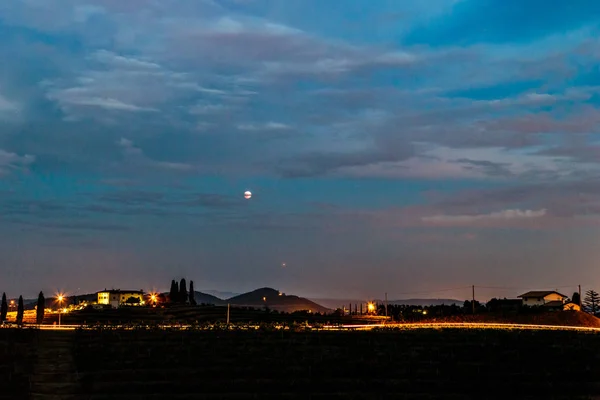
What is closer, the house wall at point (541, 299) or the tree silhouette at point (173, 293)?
the house wall at point (541, 299)

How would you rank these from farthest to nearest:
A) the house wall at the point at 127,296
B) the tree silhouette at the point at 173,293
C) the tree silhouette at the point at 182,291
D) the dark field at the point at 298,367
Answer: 1. the house wall at the point at 127,296
2. the tree silhouette at the point at 173,293
3. the tree silhouette at the point at 182,291
4. the dark field at the point at 298,367

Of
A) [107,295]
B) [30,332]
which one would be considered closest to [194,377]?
[30,332]

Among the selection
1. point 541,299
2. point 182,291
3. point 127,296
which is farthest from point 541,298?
point 127,296

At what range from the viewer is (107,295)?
176 meters

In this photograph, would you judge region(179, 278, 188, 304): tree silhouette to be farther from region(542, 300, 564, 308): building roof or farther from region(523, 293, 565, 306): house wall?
region(542, 300, 564, 308): building roof

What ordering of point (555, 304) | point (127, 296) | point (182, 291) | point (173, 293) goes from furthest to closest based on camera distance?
1. point (127, 296)
2. point (182, 291)
3. point (173, 293)
4. point (555, 304)

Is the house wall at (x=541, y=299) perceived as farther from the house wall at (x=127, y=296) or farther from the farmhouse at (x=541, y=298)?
the house wall at (x=127, y=296)

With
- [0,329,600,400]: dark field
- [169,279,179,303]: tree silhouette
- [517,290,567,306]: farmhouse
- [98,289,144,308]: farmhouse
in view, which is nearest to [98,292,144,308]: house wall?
[98,289,144,308]: farmhouse

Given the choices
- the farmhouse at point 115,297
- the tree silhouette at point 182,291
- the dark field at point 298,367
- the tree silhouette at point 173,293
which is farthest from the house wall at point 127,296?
the dark field at point 298,367

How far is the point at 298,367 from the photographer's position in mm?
41781

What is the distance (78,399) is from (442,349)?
28323 millimetres

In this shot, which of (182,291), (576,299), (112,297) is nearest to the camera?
(576,299)

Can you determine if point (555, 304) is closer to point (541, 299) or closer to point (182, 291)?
point (541, 299)

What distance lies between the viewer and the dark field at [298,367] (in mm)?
36531
